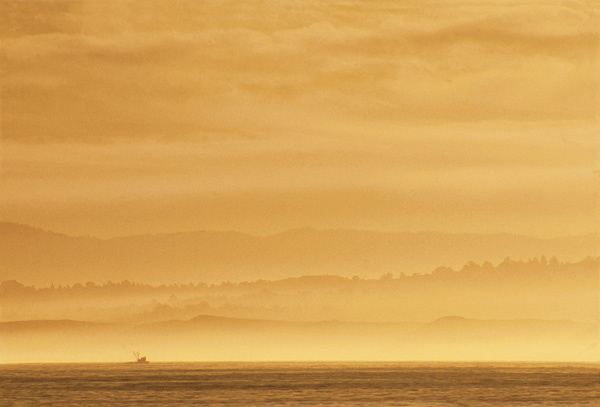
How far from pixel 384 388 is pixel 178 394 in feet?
127

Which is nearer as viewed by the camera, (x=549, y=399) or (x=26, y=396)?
(x=549, y=399)

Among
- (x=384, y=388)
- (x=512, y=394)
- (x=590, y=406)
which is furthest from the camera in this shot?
(x=384, y=388)

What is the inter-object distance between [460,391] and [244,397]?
136ft

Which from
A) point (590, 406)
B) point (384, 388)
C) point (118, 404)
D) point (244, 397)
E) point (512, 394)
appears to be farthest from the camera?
point (384, 388)

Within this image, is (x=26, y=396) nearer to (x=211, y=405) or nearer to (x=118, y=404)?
(x=118, y=404)

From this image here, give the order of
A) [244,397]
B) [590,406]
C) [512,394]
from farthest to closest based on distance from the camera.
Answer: [512,394] < [244,397] < [590,406]

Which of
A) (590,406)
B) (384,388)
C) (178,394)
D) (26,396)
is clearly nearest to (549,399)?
(590,406)

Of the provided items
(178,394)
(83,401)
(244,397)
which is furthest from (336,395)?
(83,401)

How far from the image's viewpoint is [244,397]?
152875mm

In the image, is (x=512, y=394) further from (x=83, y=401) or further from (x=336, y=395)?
(x=83, y=401)

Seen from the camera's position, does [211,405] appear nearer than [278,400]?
Yes

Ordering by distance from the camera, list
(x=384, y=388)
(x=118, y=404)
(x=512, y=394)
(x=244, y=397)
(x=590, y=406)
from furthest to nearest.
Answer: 1. (x=384, y=388)
2. (x=512, y=394)
3. (x=244, y=397)
4. (x=118, y=404)
5. (x=590, y=406)

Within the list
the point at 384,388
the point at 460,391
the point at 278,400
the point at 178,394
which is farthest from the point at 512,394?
the point at 178,394

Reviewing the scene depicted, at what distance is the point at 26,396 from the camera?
15862cm
